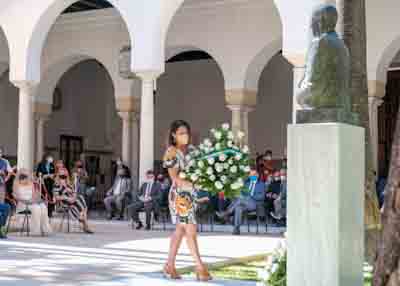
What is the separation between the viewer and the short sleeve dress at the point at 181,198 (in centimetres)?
698

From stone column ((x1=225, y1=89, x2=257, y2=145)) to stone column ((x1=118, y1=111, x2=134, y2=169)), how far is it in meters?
3.10

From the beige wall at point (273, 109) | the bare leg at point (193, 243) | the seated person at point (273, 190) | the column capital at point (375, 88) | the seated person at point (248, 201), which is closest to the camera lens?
the bare leg at point (193, 243)

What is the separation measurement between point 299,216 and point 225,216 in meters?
9.49

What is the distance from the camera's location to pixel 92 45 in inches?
757

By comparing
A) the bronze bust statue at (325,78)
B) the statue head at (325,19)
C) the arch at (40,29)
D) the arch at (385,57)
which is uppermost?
the arch at (40,29)

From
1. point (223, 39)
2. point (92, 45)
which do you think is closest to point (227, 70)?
point (223, 39)

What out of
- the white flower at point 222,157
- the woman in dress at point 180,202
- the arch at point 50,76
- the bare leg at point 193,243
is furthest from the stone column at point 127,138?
the white flower at point 222,157

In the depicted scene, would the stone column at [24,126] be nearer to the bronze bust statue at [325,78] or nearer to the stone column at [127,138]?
the stone column at [127,138]

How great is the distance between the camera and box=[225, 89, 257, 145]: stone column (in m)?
17.0

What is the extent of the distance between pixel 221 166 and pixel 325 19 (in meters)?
2.13

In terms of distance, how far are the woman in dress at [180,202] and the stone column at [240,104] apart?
389 inches

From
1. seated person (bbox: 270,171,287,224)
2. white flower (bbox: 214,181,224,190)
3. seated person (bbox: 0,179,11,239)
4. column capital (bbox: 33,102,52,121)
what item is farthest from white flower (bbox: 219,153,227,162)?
column capital (bbox: 33,102,52,121)

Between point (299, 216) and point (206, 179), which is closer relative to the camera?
point (299, 216)

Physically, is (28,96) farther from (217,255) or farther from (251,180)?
(217,255)
